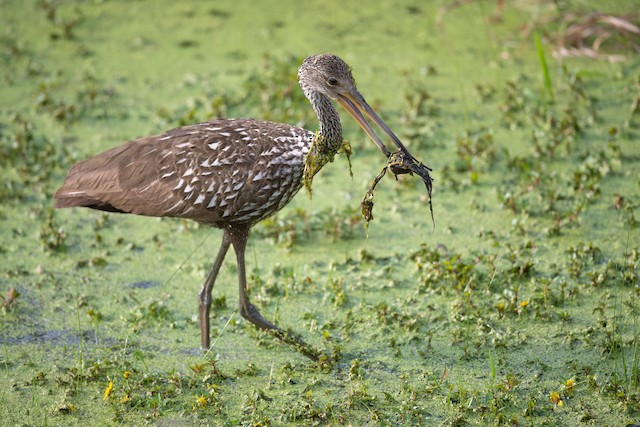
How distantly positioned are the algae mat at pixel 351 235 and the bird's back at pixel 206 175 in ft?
2.16

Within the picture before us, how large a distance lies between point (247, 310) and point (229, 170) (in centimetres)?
88

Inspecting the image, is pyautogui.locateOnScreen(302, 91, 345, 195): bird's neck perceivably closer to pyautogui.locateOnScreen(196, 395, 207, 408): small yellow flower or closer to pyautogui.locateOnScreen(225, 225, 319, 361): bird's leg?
pyautogui.locateOnScreen(225, 225, 319, 361): bird's leg

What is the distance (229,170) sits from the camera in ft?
17.0

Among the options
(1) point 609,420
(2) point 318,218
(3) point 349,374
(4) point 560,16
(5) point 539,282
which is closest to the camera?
(1) point 609,420

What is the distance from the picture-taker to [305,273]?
6250 mm

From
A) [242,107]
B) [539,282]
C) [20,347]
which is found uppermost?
[242,107]

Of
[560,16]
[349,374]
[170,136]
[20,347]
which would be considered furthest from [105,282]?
[560,16]

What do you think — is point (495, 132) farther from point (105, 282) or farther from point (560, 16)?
point (105, 282)

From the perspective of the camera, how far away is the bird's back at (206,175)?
5156 mm

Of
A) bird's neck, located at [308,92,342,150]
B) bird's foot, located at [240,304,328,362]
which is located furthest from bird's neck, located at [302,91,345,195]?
bird's foot, located at [240,304,328,362]

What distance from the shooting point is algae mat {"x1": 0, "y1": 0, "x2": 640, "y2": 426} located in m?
5.13

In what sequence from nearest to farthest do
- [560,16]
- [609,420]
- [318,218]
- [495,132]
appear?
1. [609,420]
2. [318,218]
3. [495,132]
4. [560,16]

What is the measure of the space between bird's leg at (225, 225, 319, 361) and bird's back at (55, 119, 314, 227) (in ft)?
0.30

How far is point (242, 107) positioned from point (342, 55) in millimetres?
1153
